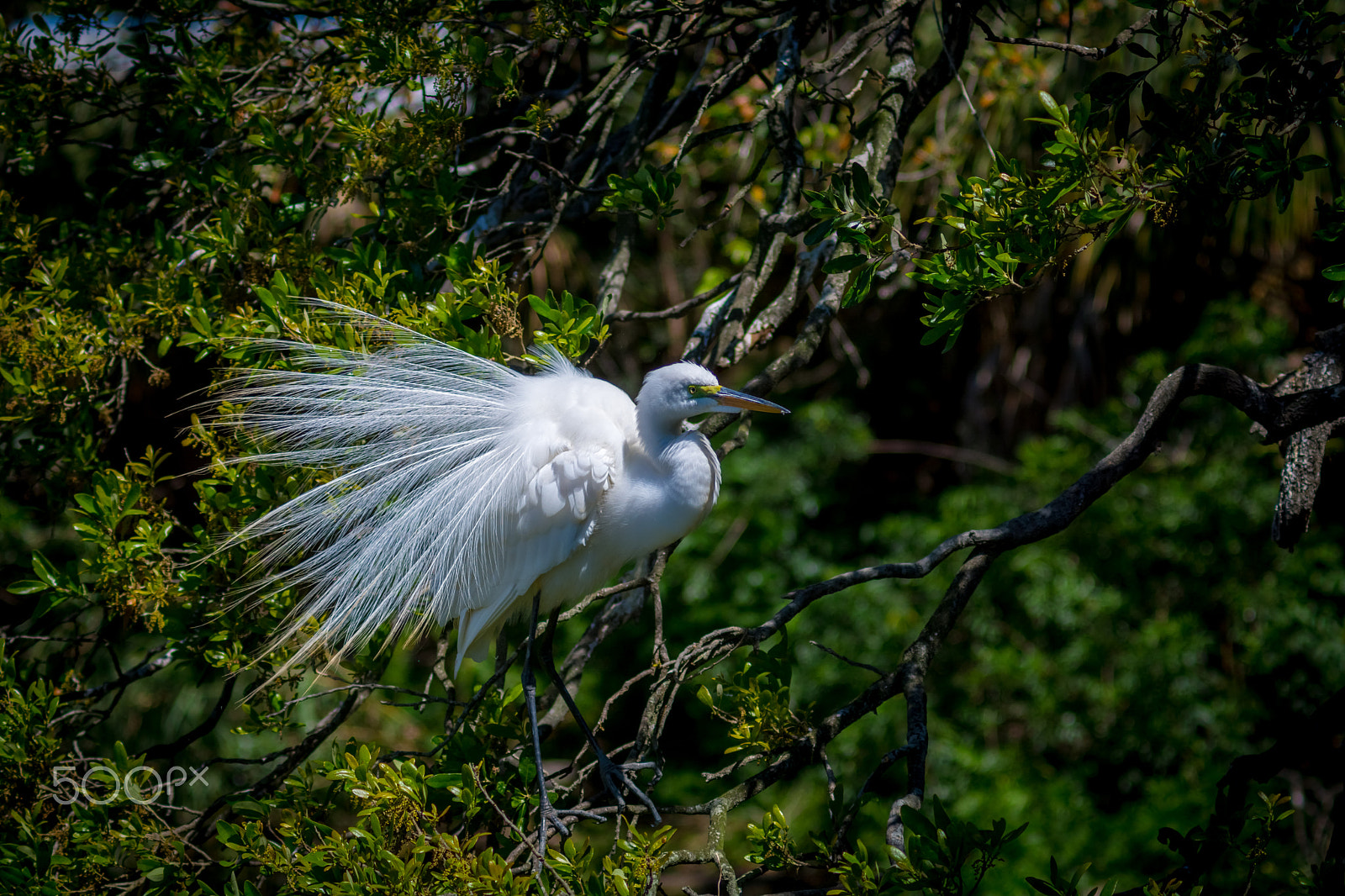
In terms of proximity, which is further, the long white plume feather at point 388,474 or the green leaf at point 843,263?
the long white plume feather at point 388,474

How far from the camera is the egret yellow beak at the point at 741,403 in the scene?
1979mm

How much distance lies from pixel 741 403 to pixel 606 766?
0.93 m

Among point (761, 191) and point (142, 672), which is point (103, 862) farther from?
point (761, 191)

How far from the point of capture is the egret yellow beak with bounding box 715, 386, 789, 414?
77.9 inches

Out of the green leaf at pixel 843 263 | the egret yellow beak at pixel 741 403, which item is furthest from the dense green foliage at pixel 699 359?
the egret yellow beak at pixel 741 403

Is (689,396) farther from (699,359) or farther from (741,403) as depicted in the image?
(699,359)

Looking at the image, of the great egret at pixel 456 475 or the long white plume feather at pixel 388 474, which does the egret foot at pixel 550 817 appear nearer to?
the great egret at pixel 456 475

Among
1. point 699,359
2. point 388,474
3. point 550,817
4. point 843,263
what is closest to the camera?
point 843,263

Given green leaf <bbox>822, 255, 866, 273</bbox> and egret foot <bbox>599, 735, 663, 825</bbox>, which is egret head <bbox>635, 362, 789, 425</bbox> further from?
egret foot <bbox>599, 735, 663, 825</bbox>

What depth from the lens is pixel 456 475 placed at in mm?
2104

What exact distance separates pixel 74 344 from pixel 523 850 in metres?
1.57

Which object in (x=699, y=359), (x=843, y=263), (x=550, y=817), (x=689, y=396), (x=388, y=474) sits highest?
(x=843, y=263)

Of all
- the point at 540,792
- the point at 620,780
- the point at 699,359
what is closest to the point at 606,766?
the point at 620,780

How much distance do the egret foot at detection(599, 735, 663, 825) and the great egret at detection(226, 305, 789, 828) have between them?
0.01 m
